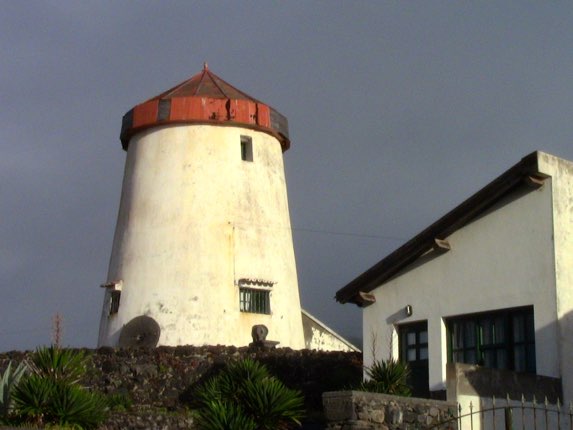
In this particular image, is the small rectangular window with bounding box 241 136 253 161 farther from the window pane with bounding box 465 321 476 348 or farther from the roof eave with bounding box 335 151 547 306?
the window pane with bounding box 465 321 476 348

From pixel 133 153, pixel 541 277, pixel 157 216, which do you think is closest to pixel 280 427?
pixel 541 277

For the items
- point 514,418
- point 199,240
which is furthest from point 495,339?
point 199,240

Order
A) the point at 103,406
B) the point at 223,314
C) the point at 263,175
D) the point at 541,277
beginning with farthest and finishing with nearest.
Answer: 1. the point at 263,175
2. the point at 223,314
3. the point at 103,406
4. the point at 541,277

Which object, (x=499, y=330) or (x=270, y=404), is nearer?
(x=270, y=404)

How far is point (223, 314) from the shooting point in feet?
106

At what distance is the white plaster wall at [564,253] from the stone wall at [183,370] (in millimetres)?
7504

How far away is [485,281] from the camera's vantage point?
22.1 metres

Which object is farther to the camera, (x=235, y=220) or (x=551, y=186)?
(x=235, y=220)

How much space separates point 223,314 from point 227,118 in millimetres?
5824

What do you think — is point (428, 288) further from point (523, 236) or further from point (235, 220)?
point (235, 220)

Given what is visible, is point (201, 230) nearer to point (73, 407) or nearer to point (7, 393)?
point (7, 393)

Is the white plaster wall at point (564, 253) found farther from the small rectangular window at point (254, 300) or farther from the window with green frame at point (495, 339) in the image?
the small rectangular window at point (254, 300)

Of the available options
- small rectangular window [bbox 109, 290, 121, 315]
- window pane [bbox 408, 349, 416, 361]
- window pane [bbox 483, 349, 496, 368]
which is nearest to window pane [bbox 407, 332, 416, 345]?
window pane [bbox 408, 349, 416, 361]

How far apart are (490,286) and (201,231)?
498 inches
